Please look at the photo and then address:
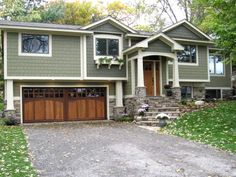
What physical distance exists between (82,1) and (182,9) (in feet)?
35.7

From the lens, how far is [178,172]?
320 inches

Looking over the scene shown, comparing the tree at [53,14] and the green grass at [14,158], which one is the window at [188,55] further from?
the tree at [53,14]

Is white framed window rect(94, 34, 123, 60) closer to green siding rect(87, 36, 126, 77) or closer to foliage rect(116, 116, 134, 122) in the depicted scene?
green siding rect(87, 36, 126, 77)

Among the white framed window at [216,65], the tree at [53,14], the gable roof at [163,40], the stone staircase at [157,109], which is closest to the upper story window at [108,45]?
the gable roof at [163,40]

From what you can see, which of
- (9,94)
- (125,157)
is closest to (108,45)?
(9,94)

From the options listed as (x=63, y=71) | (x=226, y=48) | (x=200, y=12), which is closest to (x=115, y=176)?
(x=226, y=48)

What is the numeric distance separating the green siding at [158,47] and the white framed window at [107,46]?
2043 mm

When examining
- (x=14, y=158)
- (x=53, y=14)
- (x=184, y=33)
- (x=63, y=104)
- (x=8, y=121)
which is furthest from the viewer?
(x=53, y=14)

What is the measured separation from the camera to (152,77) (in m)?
21.9

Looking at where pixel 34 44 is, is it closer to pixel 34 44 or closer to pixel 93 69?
pixel 34 44

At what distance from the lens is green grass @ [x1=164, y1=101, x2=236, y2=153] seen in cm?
1202

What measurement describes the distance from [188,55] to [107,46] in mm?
5798

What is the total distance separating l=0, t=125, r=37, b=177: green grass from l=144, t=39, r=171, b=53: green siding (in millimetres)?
9888

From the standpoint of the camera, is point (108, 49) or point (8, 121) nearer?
point (8, 121)
